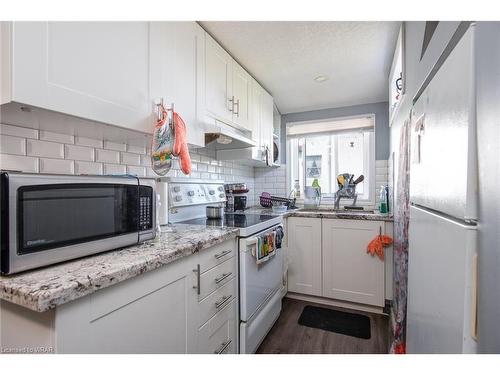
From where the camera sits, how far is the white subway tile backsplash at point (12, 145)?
92 centimetres

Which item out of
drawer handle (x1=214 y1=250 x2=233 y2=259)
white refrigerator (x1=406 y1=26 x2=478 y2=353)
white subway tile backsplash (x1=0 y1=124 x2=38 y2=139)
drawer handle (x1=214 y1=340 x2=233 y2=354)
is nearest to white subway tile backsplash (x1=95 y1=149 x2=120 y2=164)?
white subway tile backsplash (x1=0 y1=124 x2=38 y2=139)

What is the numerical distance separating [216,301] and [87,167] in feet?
3.10

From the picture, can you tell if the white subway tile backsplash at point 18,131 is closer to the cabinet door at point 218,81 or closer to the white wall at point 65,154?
the white wall at point 65,154

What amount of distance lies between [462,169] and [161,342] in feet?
3.62

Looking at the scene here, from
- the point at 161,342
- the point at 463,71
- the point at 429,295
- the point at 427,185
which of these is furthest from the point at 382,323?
the point at 463,71

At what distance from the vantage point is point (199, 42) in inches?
60.9

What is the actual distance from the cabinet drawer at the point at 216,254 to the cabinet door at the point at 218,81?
0.91 m

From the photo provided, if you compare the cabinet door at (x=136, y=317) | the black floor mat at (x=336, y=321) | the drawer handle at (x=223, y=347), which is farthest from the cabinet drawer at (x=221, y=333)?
the black floor mat at (x=336, y=321)

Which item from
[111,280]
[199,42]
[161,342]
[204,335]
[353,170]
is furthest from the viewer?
[353,170]

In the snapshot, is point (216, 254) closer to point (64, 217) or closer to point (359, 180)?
point (64, 217)

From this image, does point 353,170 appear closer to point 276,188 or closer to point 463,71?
point 276,188

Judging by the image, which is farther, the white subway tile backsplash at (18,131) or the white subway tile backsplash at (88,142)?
the white subway tile backsplash at (88,142)

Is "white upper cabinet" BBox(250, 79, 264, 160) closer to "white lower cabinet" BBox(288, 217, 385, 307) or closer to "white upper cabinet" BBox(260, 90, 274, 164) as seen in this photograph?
"white upper cabinet" BBox(260, 90, 274, 164)

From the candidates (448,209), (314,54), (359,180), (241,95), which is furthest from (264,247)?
(359,180)
